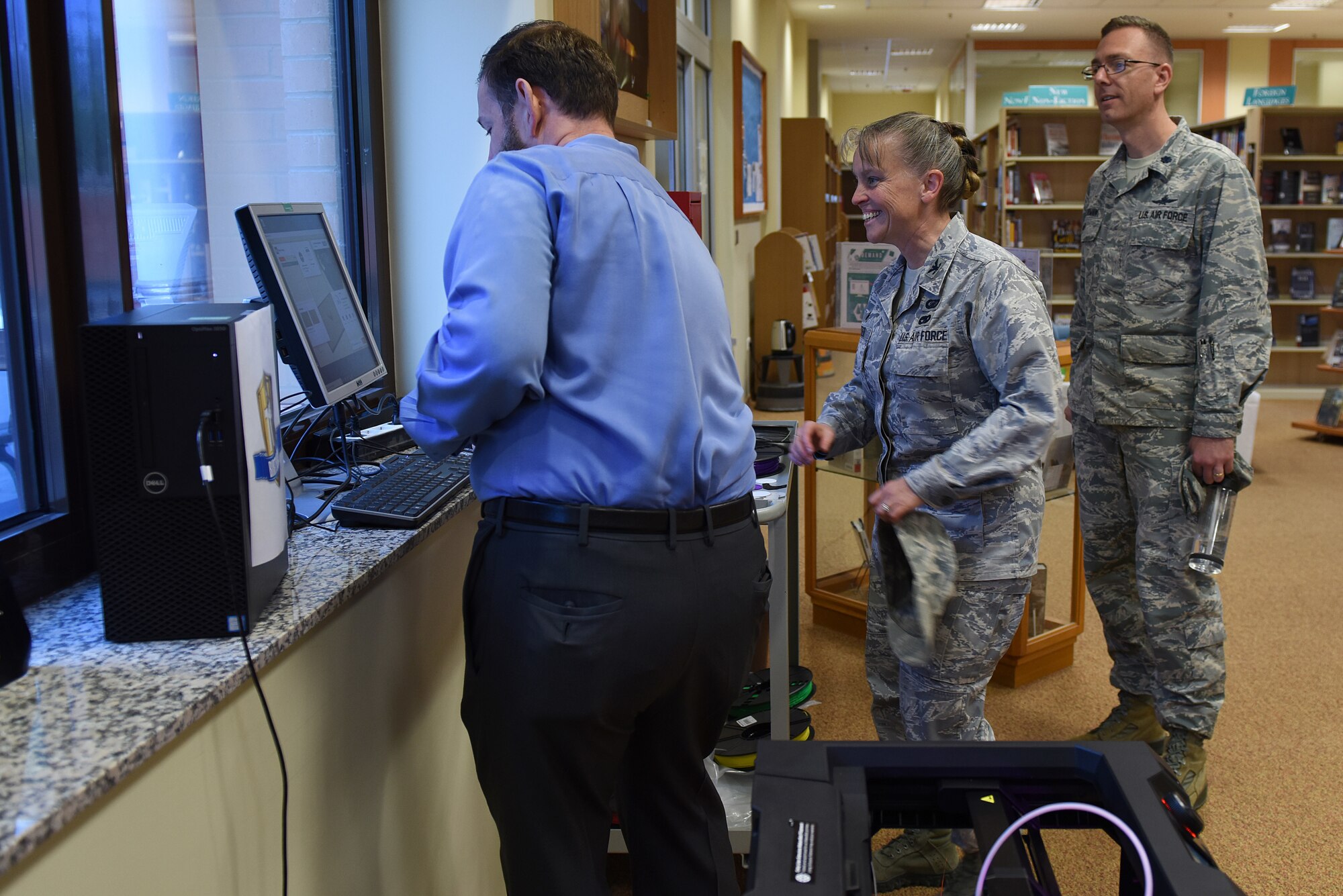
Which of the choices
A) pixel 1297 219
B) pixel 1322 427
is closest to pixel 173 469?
pixel 1322 427

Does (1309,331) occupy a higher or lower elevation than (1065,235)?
lower

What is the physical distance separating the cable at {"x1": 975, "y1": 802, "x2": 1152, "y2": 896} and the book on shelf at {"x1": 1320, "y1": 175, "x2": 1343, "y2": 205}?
350 inches

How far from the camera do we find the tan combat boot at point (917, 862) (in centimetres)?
220

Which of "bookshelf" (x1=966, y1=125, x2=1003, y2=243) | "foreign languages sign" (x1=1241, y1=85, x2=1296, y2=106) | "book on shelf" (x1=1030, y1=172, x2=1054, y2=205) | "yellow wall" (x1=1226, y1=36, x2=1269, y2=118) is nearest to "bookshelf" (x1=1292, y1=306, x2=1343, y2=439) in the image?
Answer: "book on shelf" (x1=1030, y1=172, x2=1054, y2=205)

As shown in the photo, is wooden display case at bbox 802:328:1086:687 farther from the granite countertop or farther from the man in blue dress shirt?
the granite countertop

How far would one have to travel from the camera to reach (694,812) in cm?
162

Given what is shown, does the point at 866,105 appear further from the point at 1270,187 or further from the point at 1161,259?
the point at 1161,259

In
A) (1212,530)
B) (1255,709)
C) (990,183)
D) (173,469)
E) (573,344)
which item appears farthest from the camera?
(990,183)

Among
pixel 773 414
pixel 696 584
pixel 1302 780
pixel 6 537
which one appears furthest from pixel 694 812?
pixel 773 414

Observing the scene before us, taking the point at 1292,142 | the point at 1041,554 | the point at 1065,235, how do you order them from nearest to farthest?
the point at 1041,554
the point at 1292,142
the point at 1065,235

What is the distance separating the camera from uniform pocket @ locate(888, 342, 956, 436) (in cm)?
184

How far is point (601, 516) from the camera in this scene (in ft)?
4.33

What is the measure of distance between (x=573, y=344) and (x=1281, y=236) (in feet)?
28.9

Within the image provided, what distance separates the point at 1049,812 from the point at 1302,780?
2.11 meters
